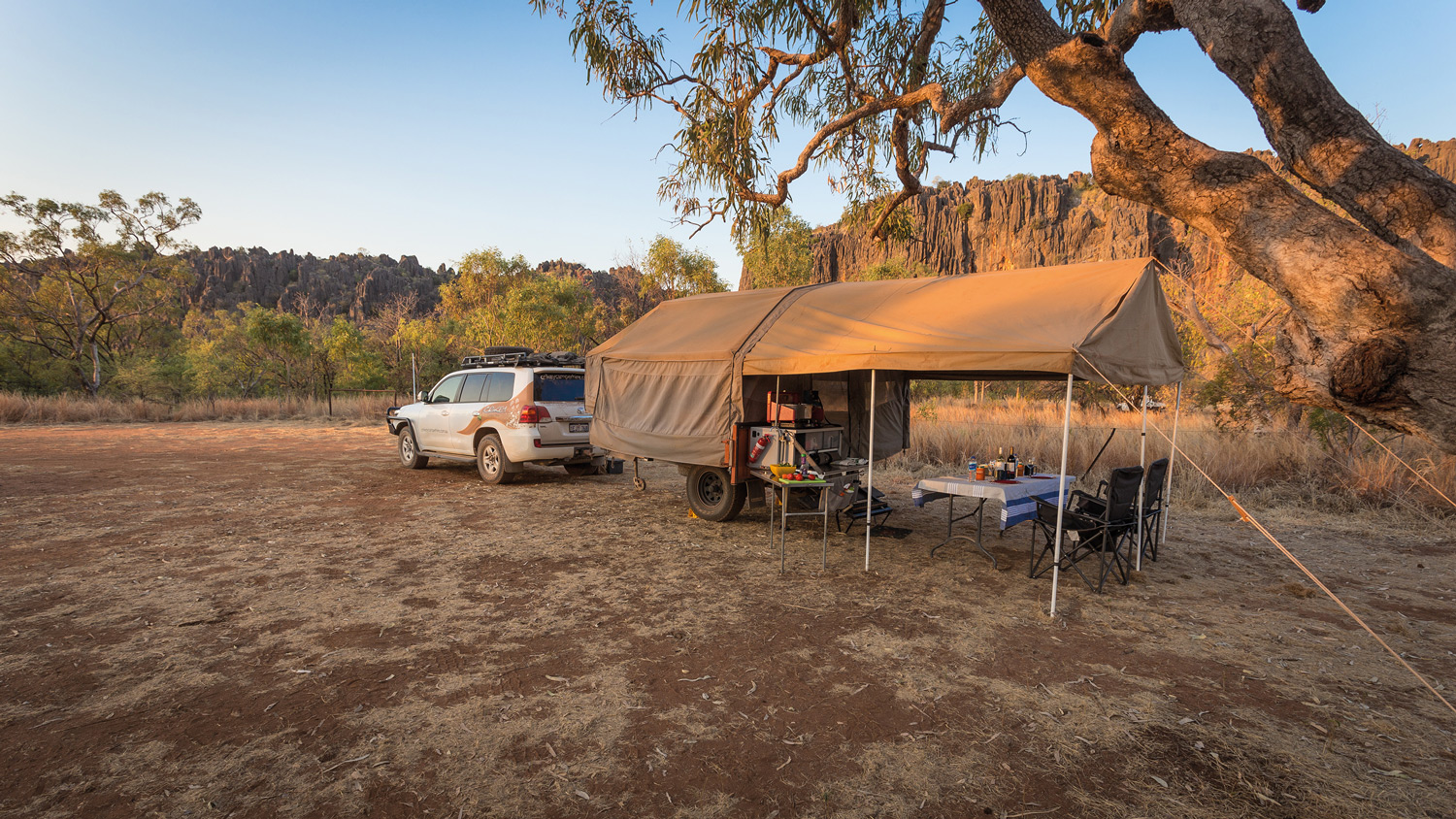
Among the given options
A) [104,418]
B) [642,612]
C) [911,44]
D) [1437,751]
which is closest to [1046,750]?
[1437,751]

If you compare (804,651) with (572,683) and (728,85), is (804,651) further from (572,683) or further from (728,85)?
(728,85)

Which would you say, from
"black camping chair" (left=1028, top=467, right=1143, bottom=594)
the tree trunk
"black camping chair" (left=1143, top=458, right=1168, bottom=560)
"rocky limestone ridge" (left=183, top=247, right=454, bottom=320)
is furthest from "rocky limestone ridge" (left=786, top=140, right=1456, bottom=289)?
the tree trunk

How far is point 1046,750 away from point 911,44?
7.12 m

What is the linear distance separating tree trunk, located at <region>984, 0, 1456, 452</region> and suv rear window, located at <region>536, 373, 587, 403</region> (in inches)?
297

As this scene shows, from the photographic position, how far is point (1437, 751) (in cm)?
316

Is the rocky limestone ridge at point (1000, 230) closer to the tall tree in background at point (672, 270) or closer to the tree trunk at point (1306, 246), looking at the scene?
the tall tree in background at point (672, 270)

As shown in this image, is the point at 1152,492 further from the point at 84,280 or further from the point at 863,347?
the point at 84,280

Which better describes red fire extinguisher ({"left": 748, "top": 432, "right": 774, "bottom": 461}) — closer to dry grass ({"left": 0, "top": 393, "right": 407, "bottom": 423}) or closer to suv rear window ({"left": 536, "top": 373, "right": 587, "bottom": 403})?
suv rear window ({"left": 536, "top": 373, "right": 587, "bottom": 403})

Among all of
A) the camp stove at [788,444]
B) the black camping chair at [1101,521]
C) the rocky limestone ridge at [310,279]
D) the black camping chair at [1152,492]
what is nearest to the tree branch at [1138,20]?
the black camping chair at [1101,521]

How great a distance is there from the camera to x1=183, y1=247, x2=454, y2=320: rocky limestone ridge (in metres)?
93.1

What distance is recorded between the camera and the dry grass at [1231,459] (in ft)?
28.5

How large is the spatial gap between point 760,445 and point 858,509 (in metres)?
1.41

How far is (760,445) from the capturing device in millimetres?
7305

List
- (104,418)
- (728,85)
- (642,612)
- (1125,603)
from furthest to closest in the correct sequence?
(104,418) → (728,85) → (1125,603) → (642,612)
